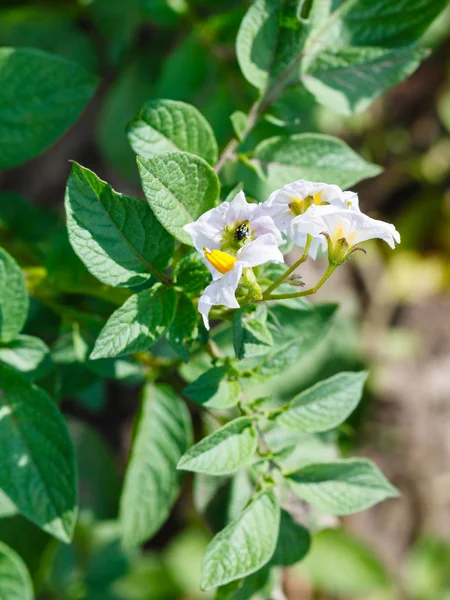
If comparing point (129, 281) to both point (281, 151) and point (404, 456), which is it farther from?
point (404, 456)

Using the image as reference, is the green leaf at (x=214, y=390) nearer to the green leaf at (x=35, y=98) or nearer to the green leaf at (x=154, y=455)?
the green leaf at (x=154, y=455)

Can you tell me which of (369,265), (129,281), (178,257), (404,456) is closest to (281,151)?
(178,257)

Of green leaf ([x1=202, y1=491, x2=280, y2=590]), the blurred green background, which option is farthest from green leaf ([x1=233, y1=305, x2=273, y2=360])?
the blurred green background

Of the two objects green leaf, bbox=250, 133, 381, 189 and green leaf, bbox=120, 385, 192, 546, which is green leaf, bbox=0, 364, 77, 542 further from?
green leaf, bbox=250, 133, 381, 189

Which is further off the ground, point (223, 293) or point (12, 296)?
point (223, 293)

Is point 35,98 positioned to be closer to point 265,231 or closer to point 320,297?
point 265,231

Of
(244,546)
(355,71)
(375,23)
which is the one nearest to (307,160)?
(355,71)
